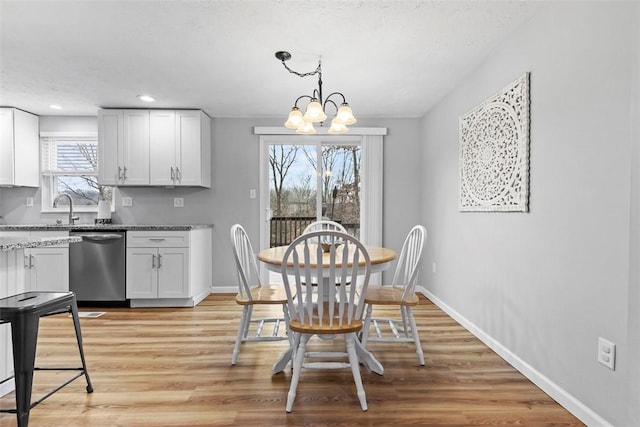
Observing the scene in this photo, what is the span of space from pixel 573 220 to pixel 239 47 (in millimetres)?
2405

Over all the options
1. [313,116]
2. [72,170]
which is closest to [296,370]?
[313,116]

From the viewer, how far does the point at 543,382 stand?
1.92 m

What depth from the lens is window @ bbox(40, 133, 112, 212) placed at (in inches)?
166

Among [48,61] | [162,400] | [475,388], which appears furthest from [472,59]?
[48,61]

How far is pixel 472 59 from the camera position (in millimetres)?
2668

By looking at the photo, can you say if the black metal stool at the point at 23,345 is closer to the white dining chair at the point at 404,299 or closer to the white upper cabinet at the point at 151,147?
the white dining chair at the point at 404,299

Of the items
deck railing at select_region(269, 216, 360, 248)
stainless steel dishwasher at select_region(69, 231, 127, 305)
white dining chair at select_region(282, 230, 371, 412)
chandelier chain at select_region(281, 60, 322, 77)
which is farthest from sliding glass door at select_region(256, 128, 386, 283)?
white dining chair at select_region(282, 230, 371, 412)

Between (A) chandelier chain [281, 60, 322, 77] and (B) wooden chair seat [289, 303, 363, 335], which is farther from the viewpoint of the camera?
(A) chandelier chain [281, 60, 322, 77]

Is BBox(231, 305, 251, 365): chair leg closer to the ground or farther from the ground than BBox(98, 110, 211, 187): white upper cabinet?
closer to the ground

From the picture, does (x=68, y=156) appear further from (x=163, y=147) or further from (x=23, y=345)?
(x=23, y=345)

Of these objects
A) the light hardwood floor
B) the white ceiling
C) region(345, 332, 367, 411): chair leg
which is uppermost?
the white ceiling

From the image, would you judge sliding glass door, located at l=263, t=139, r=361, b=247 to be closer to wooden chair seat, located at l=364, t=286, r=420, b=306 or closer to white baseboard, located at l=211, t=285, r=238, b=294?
white baseboard, located at l=211, t=285, r=238, b=294

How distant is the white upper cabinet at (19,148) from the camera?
12.6 feet

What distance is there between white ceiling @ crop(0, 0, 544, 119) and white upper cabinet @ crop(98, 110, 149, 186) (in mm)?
234
